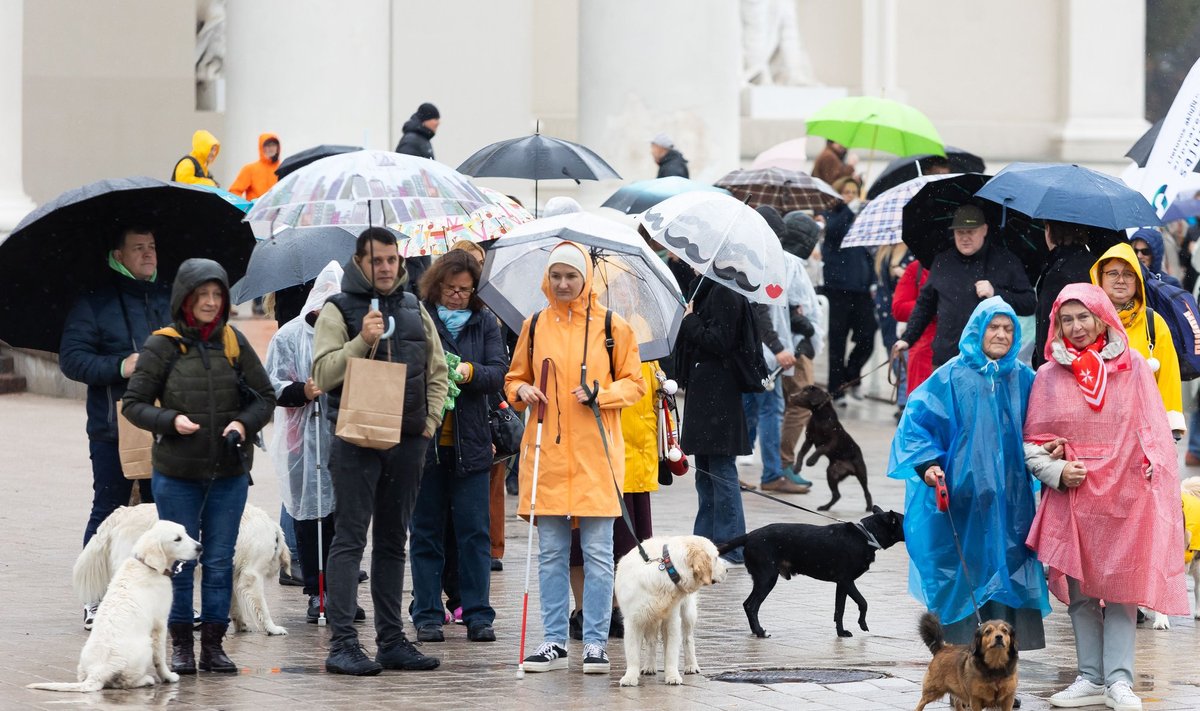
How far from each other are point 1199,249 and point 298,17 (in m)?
8.06

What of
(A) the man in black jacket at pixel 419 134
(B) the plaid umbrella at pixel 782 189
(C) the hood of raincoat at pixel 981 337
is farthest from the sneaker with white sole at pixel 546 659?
(B) the plaid umbrella at pixel 782 189

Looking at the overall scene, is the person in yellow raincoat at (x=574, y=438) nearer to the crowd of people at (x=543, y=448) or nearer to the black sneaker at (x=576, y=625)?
the crowd of people at (x=543, y=448)

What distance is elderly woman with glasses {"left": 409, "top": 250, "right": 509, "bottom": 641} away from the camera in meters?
8.98

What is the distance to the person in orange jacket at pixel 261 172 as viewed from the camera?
17.4 metres

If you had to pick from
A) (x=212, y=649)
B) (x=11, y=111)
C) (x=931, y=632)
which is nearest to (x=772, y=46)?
(x=11, y=111)

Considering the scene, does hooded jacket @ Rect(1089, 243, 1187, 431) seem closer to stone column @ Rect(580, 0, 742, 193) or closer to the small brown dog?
the small brown dog

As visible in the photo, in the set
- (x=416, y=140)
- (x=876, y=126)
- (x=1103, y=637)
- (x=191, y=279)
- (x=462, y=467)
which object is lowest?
(x=1103, y=637)

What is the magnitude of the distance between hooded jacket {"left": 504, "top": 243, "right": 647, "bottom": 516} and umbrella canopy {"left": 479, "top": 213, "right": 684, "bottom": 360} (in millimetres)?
522

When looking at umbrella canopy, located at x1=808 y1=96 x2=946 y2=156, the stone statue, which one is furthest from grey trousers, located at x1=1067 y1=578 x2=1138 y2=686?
the stone statue

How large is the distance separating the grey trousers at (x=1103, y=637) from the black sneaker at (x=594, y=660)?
1.90 metres

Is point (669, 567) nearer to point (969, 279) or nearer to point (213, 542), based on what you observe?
point (213, 542)

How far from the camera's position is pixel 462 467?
895 cm

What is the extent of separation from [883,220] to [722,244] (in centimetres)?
380

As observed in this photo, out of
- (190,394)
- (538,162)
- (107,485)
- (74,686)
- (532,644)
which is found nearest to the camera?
(74,686)
